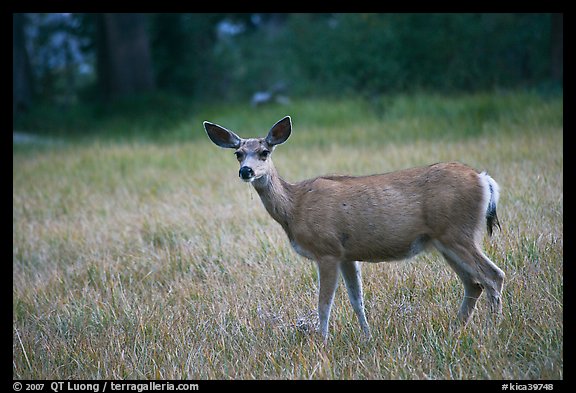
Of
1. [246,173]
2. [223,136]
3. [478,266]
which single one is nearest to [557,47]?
[223,136]

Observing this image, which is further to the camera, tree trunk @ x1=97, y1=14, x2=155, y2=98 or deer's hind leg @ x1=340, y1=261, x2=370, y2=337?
tree trunk @ x1=97, y1=14, x2=155, y2=98

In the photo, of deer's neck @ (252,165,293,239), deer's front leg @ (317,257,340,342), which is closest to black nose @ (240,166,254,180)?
deer's neck @ (252,165,293,239)

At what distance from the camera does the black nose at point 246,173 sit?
5082 mm

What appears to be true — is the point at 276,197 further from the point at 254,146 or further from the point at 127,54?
the point at 127,54

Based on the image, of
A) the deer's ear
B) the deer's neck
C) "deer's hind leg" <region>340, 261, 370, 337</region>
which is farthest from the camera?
the deer's ear

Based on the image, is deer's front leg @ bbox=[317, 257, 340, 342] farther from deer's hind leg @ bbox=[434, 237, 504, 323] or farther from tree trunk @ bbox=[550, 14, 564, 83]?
tree trunk @ bbox=[550, 14, 564, 83]

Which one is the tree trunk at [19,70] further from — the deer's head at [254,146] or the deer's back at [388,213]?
the deer's back at [388,213]

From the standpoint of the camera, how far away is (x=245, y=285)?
6.03 meters

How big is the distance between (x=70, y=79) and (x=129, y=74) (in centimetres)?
1135

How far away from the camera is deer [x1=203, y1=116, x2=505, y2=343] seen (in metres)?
4.77

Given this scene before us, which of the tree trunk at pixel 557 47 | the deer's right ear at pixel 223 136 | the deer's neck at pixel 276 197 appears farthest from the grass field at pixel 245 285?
the tree trunk at pixel 557 47

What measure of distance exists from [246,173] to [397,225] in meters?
1.14

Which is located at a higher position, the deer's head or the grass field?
the deer's head

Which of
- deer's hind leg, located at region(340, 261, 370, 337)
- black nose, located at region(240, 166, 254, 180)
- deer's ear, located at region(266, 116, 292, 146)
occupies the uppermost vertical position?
deer's ear, located at region(266, 116, 292, 146)
